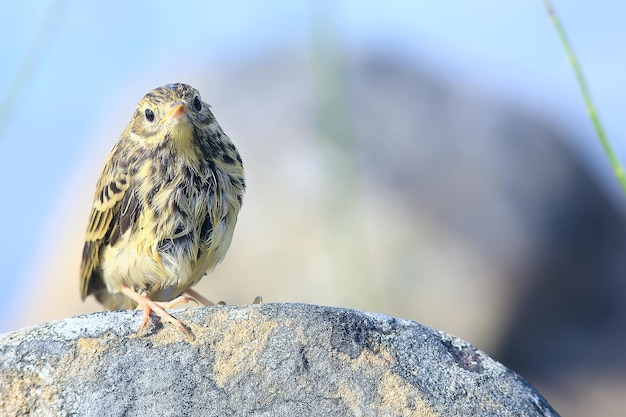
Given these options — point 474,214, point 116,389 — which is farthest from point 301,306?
point 474,214

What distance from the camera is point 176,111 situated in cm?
559

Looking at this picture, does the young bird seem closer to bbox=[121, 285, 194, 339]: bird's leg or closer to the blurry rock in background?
bbox=[121, 285, 194, 339]: bird's leg

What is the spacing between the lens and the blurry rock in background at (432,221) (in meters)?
10.8

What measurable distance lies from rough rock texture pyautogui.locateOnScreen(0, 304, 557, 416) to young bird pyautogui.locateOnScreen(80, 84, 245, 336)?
0.89 metres

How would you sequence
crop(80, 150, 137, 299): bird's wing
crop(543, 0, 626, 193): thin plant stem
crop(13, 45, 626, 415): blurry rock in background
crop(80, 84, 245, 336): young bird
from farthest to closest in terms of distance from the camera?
1. crop(13, 45, 626, 415): blurry rock in background
2. crop(80, 150, 137, 299): bird's wing
3. crop(80, 84, 245, 336): young bird
4. crop(543, 0, 626, 193): thin plant stem

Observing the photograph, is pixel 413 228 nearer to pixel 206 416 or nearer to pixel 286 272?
pixel 286 272

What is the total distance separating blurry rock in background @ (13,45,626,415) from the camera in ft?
35.6

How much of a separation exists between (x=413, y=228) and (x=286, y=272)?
1589 millimetres

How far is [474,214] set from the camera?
11438 millimetres

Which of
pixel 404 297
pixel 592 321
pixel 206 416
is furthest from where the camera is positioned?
pixel 592 321

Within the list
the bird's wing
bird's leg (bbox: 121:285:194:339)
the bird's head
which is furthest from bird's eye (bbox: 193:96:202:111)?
bird's leg (bbox: 121:285:194:339)

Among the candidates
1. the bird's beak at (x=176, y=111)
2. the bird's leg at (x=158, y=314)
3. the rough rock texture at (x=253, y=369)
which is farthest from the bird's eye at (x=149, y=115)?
the rough rock texture at (x=253, y=369)

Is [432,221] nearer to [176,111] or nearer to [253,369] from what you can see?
[176,111]

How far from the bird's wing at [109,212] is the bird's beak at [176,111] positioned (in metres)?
0.47
